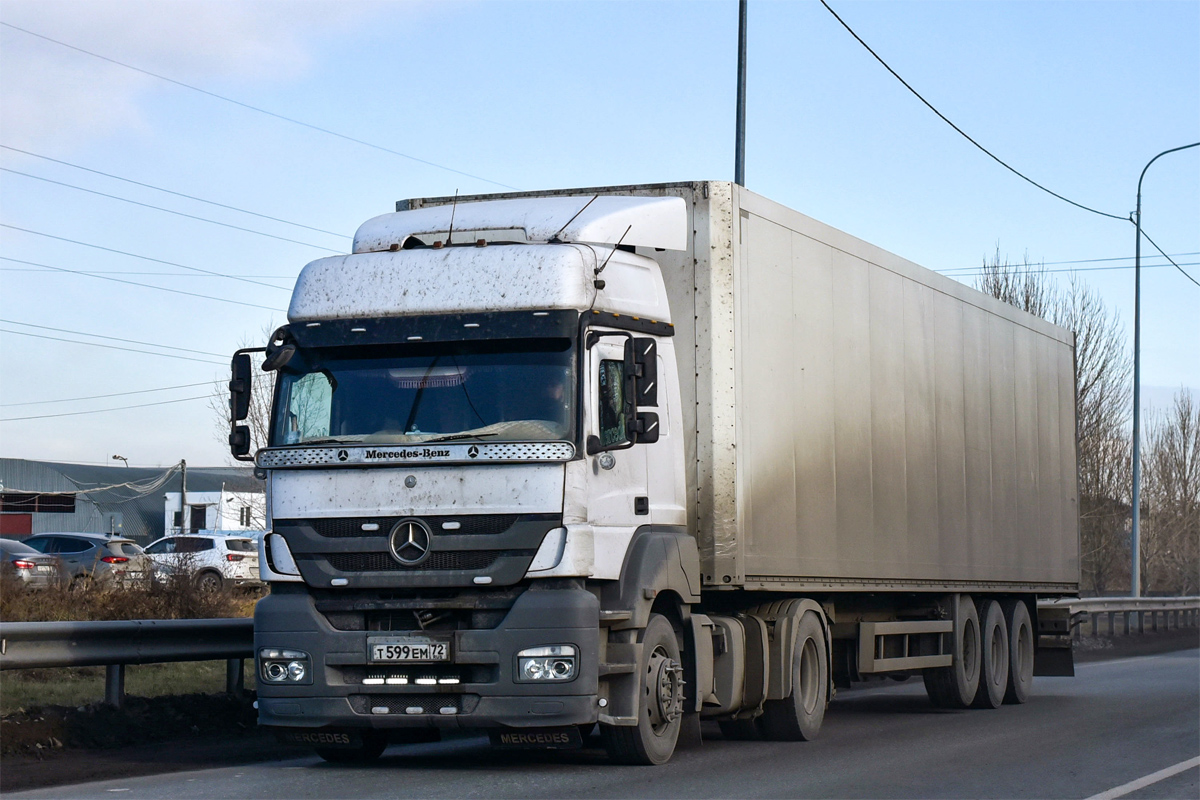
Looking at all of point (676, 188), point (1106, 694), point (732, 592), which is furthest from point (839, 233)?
point (1106, 694)

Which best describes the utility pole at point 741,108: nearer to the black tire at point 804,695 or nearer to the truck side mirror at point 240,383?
the black tire at point 804,695

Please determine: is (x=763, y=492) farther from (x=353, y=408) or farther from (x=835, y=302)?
(x=353, y=408)

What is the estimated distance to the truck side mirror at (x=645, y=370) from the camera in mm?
9141

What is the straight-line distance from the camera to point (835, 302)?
492 inches

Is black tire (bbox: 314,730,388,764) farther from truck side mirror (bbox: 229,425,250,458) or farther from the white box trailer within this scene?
the white box trailer

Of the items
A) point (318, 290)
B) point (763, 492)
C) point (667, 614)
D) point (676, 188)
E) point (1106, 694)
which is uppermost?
point (676, 188)

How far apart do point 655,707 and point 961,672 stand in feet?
21.4

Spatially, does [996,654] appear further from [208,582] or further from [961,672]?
[208,582]

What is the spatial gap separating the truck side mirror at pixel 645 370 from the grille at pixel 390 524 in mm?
1104

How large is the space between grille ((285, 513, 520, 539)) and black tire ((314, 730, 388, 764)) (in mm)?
1551

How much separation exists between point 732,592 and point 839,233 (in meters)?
3.40

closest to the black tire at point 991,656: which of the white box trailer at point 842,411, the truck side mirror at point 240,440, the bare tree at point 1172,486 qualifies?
the white box trailer at point 842,411

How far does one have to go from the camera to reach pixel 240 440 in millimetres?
9641

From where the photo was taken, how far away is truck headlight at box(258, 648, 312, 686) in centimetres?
915
